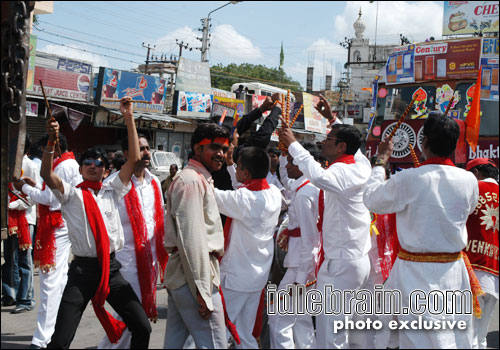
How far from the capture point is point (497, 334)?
5730 millimetres

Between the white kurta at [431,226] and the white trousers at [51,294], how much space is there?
288 centimetres

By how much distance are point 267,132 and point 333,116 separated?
2.33 feet

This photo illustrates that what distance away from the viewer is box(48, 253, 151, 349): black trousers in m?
3.65

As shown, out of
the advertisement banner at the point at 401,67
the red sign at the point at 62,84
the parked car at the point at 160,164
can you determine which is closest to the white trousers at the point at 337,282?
the parked car at the point at 160,164

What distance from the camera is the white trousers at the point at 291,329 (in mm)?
4418

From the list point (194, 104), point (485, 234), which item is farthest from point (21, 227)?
point (194, 104)

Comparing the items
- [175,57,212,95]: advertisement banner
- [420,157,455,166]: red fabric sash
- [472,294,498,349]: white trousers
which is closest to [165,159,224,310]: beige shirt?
[420,157,455,166]: red fabric sash

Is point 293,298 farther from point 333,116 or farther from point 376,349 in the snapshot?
point 333,116

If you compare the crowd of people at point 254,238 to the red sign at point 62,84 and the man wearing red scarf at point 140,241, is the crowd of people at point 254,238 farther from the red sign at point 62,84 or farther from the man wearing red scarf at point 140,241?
the red sign at point 62,84

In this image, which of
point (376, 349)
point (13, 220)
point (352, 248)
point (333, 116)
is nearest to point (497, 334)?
point (376, 349)

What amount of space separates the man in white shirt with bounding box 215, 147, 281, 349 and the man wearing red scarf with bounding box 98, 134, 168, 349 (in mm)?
629

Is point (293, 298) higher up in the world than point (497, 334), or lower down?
higher up

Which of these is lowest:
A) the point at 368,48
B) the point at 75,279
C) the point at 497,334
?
the point at 497,334

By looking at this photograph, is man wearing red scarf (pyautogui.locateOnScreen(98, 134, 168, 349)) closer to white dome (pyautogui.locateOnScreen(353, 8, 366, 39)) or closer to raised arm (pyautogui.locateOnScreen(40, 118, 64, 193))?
raised arm (pyautogui.locateOnScreen(40, 118, 64, 193))
